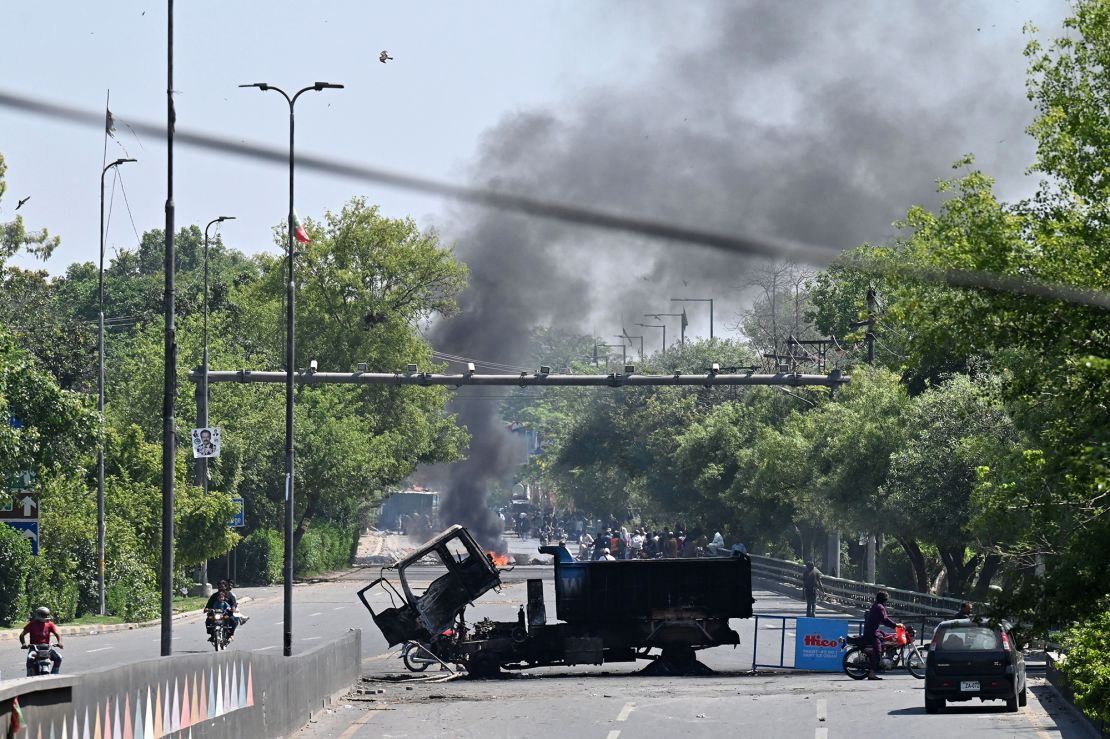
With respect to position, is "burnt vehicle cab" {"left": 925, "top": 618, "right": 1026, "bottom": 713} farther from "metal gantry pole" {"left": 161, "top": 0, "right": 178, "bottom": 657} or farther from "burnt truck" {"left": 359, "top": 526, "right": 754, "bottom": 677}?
"metal gantry pole" {"left": 161, "top": 0, "right": 178, "bottom": 657}

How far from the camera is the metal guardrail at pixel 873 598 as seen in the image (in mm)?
44469

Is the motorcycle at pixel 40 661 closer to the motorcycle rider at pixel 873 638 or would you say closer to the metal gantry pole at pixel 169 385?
the metal gantry pole at pixel 169 385

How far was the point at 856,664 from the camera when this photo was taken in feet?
105

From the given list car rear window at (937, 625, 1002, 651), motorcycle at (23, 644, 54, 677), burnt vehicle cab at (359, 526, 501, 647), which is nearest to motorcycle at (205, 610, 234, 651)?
burnt vehicle cab at (359, 526, 501, 647)

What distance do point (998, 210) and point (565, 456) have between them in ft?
262

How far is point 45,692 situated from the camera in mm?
11555

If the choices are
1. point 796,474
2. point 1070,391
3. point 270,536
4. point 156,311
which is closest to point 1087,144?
point 1070,391

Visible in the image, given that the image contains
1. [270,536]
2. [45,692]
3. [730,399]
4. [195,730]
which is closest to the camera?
[45,692]

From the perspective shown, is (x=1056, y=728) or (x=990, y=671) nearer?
(x=1056, y=728)

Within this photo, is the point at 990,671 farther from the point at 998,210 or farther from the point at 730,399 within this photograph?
the point at 730,399

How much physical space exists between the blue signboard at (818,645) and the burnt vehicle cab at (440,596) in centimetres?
597

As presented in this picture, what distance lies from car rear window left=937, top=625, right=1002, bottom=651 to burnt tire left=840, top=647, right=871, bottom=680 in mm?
6211

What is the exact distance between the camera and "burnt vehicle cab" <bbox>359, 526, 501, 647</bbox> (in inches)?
1326

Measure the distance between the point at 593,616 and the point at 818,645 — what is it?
4400 mm
